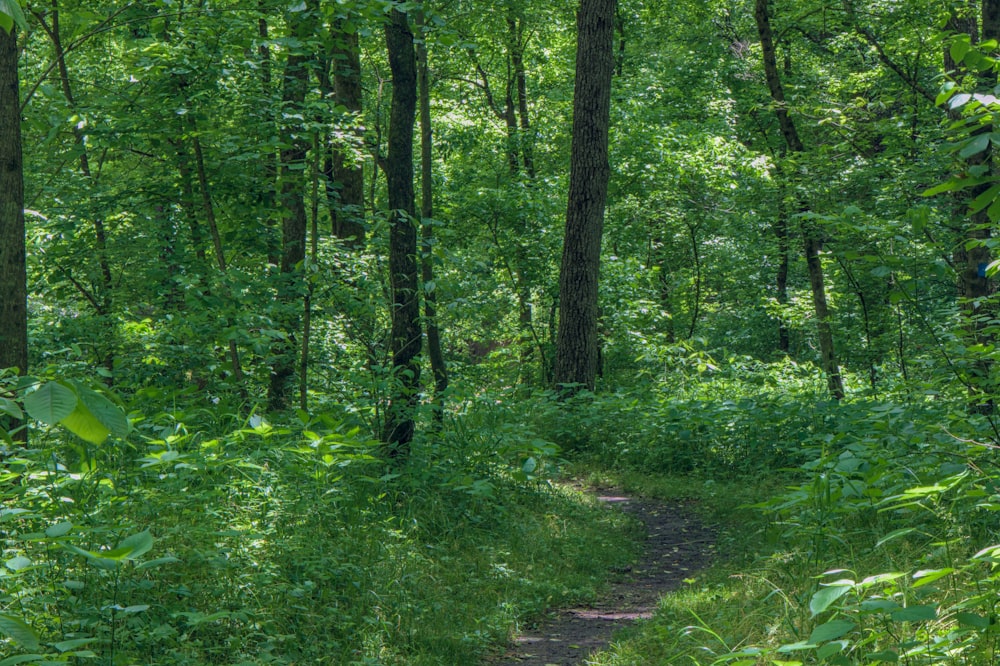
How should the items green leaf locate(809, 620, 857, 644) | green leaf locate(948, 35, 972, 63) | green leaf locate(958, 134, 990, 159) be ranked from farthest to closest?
green leaf locate(948, 35, 972, 63) → green leaf locate(958, 134, 990, 159) → green leaf locate(809, 620, 857, 644)

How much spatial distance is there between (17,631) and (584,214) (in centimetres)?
1066

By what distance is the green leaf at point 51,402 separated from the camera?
1.63 metres

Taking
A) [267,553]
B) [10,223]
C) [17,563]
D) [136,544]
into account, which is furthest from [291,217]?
[136,544]

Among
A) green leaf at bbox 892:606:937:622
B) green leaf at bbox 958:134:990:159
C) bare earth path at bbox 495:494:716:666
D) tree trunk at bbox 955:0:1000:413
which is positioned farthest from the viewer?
tree trunk at bbox 955:0:1000:413

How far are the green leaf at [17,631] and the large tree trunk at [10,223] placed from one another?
144 inches

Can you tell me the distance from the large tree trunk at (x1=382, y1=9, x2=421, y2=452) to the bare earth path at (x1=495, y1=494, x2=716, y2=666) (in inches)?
94.1

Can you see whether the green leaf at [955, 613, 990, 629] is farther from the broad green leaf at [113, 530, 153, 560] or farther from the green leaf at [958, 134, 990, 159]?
the broad green leaf at [113, 530, 153, 560]

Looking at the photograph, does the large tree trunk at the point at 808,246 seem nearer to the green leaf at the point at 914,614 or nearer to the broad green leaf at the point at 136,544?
the green leaf at the point at 914,614

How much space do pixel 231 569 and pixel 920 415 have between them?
540cm

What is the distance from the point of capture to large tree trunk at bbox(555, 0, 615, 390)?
470 inches

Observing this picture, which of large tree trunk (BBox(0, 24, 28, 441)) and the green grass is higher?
large tree trunk (BBox(0, 24, 28, 441))

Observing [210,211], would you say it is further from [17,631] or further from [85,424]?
[85,424]

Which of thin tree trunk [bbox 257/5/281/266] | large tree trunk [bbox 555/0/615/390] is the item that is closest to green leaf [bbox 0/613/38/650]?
thin tree trunk [bbox 257/5/281/266]

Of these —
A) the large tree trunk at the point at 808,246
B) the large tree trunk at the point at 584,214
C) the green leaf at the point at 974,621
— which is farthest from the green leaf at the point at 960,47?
the large tree trunk at the point at 584,214
